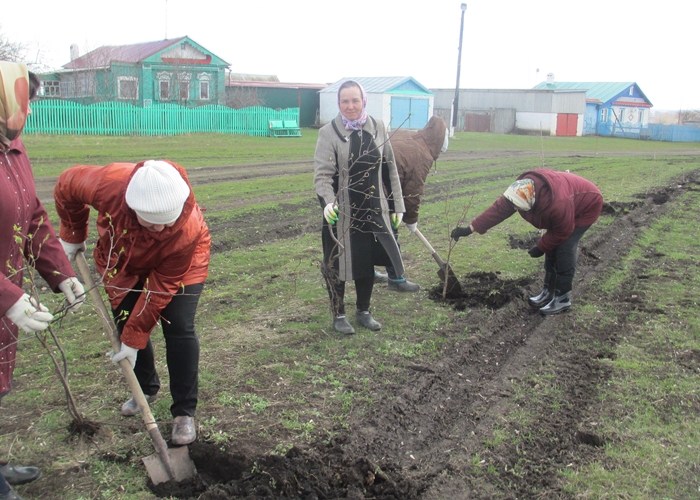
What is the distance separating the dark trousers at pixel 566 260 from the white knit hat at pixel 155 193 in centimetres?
383

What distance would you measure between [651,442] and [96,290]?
3204 millimetres

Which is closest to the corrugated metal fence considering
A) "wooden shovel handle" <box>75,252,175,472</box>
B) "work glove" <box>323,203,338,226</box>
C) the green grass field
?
the green grass field

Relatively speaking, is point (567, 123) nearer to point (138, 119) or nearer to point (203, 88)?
point (203, 88)

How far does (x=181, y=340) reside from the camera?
129 inches

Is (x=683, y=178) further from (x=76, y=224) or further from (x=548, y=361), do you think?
(x=76, y=224)

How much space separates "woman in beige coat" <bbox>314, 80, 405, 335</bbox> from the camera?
454 centimetres

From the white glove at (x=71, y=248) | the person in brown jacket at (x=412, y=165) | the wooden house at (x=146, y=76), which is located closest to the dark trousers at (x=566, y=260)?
the person in brown jacket at (x=412, y=165)

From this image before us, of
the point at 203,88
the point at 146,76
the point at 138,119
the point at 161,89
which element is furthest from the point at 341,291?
the point at 203,88

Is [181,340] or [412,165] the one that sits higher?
[412,165]

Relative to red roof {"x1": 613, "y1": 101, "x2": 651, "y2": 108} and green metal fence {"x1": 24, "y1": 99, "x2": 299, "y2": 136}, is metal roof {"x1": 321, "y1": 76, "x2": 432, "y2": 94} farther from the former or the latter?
red roof {"x1": 613, "y1": 101, "x2": 651, "y2": 108}

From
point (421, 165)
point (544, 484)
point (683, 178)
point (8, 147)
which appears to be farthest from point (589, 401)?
point (683, 178)

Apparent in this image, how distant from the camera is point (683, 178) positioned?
16109mm

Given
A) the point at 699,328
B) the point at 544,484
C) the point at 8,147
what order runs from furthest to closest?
1. the point at 699,328
2. the point at 544,484
3. the point at 8,147

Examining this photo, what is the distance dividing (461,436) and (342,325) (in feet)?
5.24
